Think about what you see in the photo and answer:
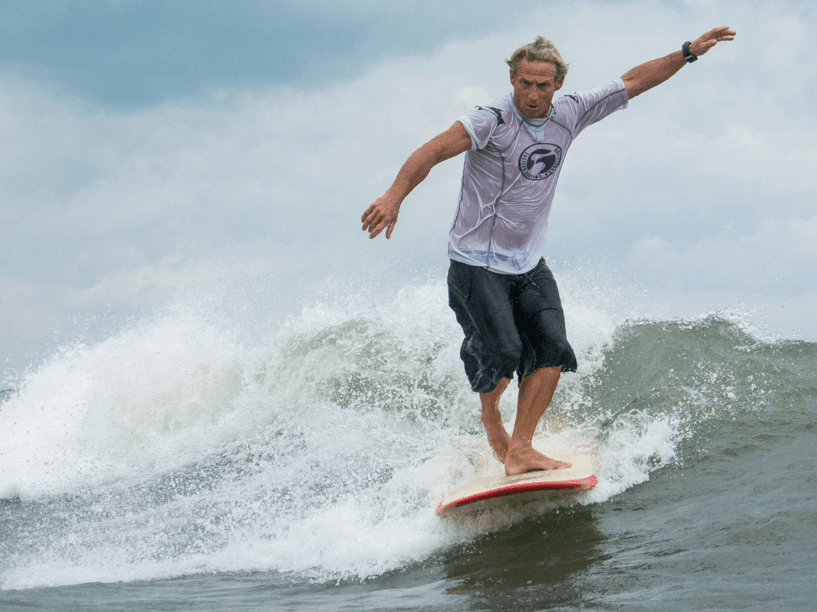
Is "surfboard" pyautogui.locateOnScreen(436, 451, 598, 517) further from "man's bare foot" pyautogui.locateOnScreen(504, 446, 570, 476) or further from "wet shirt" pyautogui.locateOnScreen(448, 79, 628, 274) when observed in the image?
"wet shirt" pyautogui.locateOnScreen(448, 79, 628, 274)

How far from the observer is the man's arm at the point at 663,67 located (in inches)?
163

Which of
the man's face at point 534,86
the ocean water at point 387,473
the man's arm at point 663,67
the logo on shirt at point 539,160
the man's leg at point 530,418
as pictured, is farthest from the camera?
the man's arm at point 663,67

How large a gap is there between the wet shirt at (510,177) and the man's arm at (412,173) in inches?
3.9

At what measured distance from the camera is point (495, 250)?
387 cm

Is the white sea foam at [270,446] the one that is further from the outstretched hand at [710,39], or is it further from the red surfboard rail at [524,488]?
the outstretched hand at [710,39]

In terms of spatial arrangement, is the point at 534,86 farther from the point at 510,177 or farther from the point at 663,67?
the point at 663,67

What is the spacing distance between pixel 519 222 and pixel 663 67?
144 cm

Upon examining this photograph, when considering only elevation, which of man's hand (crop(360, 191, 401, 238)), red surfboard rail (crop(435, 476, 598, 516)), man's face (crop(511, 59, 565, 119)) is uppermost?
man's face (crop(511, 59, 565, 119))

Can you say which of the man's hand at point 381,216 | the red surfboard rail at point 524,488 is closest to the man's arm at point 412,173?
the man's hand at point 381,216

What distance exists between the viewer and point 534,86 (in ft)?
11.9

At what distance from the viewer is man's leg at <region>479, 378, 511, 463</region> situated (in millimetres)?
4176

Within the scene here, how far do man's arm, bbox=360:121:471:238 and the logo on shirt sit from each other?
36 cm

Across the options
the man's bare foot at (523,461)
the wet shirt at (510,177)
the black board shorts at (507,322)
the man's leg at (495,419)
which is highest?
the wet shirt at (510,177)

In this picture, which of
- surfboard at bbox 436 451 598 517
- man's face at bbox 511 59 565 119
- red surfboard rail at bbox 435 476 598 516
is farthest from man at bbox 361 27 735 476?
red surfboard rail at bbox 435 476 598 516
